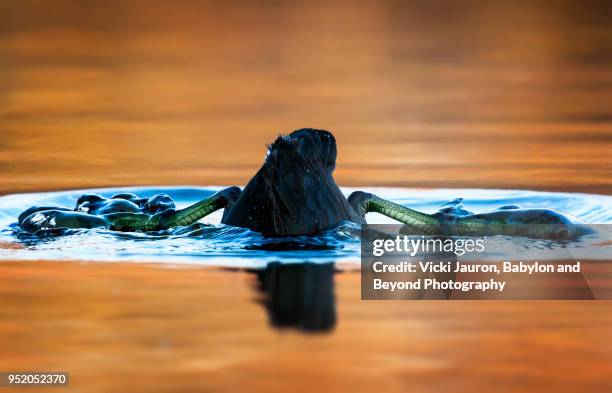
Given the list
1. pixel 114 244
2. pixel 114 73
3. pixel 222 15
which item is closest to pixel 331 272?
pixel 114 244

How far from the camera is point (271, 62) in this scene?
735 inches

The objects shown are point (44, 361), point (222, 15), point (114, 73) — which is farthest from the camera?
point (222, 15)

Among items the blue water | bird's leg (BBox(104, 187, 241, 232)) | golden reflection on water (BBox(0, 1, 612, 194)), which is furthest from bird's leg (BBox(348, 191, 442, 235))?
golden reflection on water (BBox(0, 1, 612, 194))

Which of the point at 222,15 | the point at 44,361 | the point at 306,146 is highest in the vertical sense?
the point at 222,15

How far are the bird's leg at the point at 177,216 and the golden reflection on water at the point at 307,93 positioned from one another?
263 centimetres

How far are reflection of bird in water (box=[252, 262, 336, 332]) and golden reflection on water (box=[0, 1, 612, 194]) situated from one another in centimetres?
414

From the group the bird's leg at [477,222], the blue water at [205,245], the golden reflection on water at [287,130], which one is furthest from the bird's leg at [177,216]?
the golden reflection on water at [287,130]

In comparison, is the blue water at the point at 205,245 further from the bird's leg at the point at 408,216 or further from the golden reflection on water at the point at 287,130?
the golden reflection on water at the point at 287,130

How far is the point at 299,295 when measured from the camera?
771 centimetres

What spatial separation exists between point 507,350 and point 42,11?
686 inches

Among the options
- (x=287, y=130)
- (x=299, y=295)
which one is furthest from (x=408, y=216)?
(x=287, y=130)

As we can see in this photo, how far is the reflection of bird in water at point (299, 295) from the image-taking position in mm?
7263

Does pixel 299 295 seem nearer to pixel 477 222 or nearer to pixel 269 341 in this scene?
pixel 269 341

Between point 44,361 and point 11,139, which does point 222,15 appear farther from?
Answer: point 44,361
